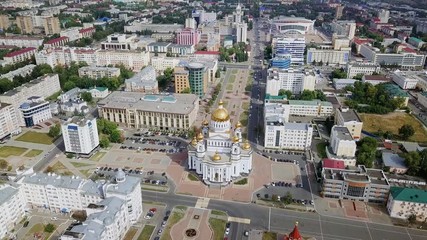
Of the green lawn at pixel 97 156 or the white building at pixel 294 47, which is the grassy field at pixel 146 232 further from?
the white building at pixel 294 47

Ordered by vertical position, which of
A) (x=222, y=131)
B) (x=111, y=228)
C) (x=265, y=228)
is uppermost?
(x=222, y=131)

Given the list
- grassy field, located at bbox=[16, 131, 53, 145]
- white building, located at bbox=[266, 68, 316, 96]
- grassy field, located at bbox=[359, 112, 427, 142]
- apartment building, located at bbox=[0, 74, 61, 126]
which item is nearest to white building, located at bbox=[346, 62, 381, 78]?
white building, located at bbox=[266, 68, 316, 96]

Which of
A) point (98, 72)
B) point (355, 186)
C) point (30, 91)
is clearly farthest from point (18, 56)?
point (355, 186)

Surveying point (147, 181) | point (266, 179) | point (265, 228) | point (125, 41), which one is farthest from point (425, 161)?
point (125, 41)

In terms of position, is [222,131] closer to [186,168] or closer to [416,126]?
[186,168]

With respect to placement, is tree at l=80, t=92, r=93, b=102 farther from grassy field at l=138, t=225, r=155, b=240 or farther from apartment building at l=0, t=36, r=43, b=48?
apartment building at l=0, t=36, r=43, b=48

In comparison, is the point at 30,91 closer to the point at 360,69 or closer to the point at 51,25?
the point at 51,25
